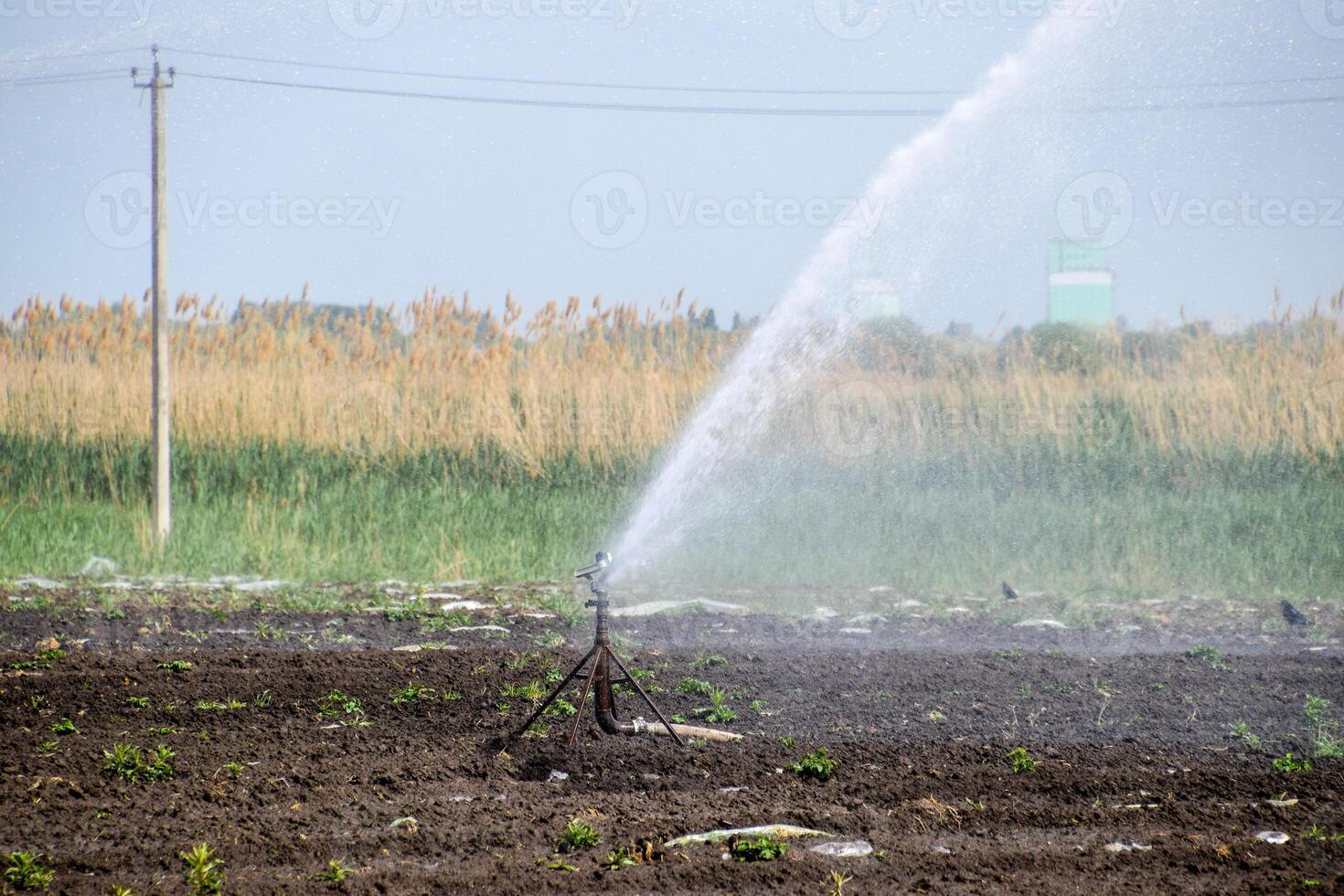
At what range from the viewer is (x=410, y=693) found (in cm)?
496

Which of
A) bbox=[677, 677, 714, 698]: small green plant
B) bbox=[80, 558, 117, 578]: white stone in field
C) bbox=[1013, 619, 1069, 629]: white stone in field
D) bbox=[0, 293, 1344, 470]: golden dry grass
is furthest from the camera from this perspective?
bbox=[0, 293, 1344, 470]: golden dry grass

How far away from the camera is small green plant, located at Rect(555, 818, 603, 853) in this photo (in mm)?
3344

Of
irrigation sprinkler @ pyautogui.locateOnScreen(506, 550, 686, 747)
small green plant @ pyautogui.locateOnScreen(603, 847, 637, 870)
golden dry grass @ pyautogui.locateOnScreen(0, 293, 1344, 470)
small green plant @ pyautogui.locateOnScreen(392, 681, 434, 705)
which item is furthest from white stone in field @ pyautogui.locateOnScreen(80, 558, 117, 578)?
small green plant @ pyautogui.locateOnScreen(603, 847, 637, 870)

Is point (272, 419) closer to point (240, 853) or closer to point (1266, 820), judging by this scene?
point (240, 853)

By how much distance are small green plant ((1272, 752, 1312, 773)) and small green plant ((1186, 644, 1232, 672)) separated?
1451mm

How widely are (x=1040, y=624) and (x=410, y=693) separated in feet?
12.7

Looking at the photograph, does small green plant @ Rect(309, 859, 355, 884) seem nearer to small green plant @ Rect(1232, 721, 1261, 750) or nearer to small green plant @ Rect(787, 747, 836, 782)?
small green plant @ Rect(787, 747, 836, 782)

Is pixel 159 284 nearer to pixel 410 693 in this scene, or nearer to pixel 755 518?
pixel 755 518

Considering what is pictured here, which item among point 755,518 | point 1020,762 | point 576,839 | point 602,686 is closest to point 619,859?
point 576,839

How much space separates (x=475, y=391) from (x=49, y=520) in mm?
3772

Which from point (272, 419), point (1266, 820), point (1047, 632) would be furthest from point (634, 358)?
point (1266, 820)

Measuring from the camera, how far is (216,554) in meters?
9.40

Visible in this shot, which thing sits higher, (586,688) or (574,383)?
(574,383)

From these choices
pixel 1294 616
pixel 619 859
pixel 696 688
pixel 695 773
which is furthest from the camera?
pixel 1294 616
